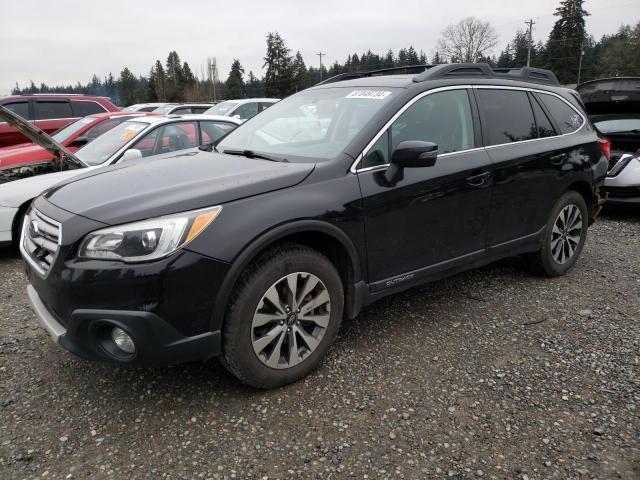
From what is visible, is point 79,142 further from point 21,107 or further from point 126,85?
point 126,85

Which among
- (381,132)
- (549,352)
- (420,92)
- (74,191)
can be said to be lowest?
(549,352)

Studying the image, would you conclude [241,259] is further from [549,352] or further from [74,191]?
[549,352]

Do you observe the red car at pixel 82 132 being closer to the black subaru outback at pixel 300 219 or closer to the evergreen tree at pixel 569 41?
the black subaru outback at pixel 300 219

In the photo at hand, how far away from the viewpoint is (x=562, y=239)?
178 inches

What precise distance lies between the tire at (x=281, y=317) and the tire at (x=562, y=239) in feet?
7.78

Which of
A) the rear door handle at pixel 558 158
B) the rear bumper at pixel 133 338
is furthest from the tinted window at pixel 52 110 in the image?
the rear door handle at pixel 558 158

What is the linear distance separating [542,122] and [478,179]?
1164 millimetres

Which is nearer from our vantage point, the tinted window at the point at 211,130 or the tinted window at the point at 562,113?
the tinted window at the point at 562,113

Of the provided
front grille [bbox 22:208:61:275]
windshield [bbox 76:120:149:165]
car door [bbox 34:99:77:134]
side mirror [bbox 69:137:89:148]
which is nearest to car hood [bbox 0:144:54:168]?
windshield [bbox 76:120:149:165]

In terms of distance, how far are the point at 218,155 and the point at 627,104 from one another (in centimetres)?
676

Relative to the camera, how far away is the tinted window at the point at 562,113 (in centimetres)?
434

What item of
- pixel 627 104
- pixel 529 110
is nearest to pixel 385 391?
pixel 529 110

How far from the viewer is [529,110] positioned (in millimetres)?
4141

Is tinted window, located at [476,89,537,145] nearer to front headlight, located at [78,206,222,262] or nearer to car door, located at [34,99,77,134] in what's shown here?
front headlight, located at [78,206,222,262]
